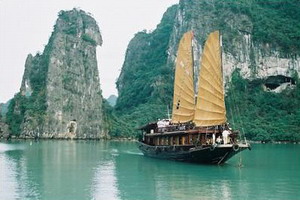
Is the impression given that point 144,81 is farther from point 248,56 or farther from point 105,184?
point 105,184

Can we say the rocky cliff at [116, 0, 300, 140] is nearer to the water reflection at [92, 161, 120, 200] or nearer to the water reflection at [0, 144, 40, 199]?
the water reflection at [92, 161, 120, 200]

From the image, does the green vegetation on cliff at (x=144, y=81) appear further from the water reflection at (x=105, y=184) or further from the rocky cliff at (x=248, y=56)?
the water reflection at (x=105, y=184)

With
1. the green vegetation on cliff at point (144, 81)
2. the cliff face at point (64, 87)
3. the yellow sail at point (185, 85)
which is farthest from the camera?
the green vegetation on cliff at point (144, 81)

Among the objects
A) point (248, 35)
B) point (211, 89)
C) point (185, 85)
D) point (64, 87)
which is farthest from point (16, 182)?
point (248, 35)

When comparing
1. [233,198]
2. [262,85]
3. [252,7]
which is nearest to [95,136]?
[262,85]

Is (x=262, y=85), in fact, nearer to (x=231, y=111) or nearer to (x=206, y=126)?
(x=231, y=111)

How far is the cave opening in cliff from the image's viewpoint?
165ft

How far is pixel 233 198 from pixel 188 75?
9.84 metres

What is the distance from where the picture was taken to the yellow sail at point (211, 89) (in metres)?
17.5

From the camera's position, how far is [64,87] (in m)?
51.4

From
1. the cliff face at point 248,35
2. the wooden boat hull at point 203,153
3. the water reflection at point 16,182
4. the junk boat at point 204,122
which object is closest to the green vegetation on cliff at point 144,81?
the cliff face at point 248,35

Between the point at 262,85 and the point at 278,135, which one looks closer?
the point at 278,135

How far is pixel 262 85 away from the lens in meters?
51.0

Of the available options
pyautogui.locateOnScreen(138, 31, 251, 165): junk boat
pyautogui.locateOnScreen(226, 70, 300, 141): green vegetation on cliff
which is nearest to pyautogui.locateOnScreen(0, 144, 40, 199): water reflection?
pyautogui.locateOnScreen(138, 31, 251, 165): junk boat
